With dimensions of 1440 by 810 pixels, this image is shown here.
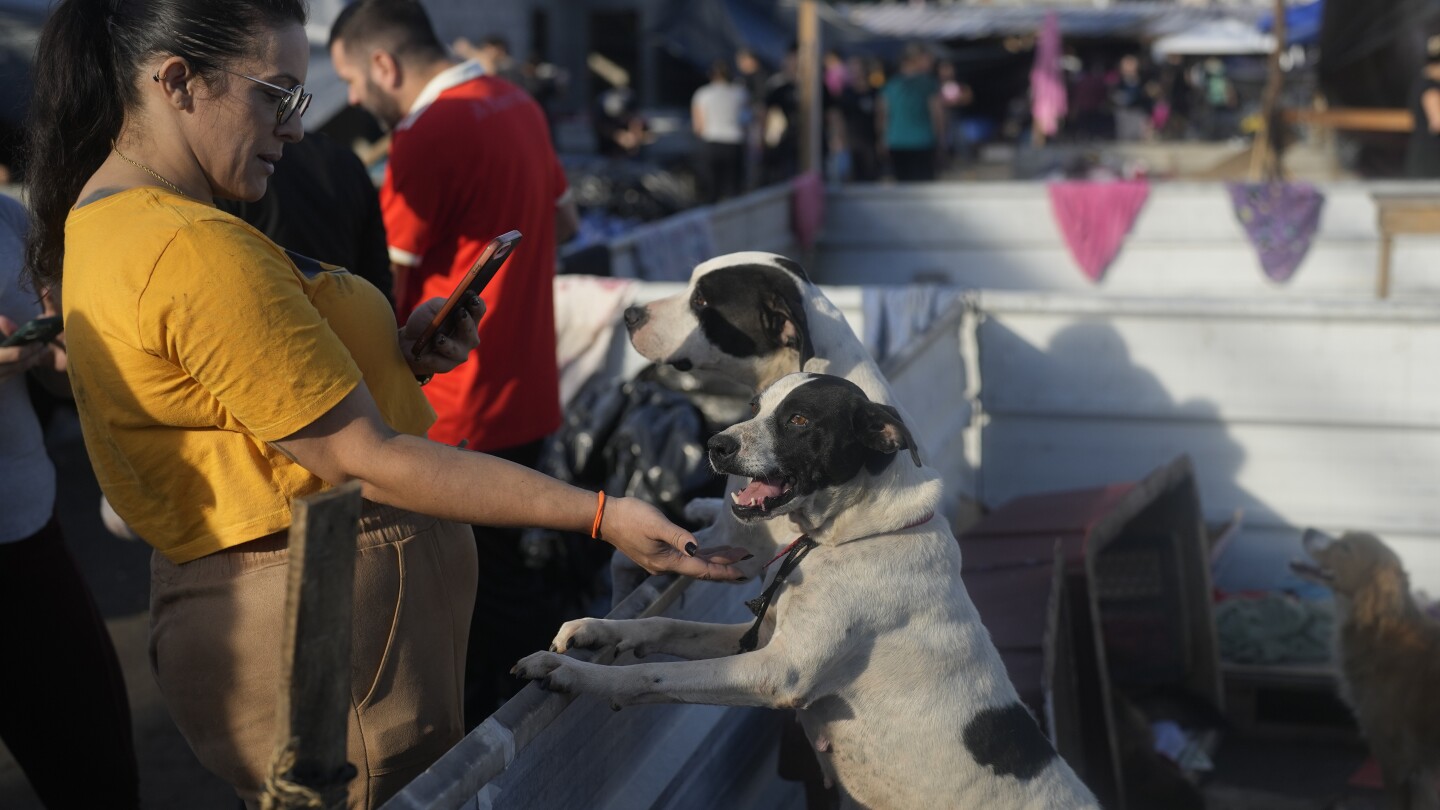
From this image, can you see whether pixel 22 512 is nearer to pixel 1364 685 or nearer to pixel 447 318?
pixel 447 318

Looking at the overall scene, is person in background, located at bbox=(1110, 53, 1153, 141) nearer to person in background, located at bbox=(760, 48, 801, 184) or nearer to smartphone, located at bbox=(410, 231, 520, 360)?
person in background, located at bbox=(760, 48, 801, 184)

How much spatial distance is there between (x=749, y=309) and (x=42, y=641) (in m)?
1.69

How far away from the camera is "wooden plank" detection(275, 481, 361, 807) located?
1.42m

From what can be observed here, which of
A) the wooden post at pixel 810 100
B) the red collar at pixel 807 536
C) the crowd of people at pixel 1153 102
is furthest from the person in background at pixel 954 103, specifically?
the red collar at pixel 807 536

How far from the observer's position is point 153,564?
2.00m

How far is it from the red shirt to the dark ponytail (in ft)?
5.15

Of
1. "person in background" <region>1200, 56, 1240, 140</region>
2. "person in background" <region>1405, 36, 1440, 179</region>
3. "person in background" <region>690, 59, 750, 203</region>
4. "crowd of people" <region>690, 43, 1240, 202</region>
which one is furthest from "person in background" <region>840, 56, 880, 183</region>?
"person in background" <region>1200, 56, 1240, 140</region>

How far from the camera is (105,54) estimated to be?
182cm

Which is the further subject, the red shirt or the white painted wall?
the white painted wall

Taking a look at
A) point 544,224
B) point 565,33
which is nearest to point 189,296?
point 544,224

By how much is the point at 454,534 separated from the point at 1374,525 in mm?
4575

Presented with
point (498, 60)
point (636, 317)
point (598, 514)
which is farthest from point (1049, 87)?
point (598, 514)

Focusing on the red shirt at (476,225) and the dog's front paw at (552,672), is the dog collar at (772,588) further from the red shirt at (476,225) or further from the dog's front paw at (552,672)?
the red shirt at (476,225)

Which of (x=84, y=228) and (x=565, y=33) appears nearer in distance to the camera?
(x=84, y=228)
